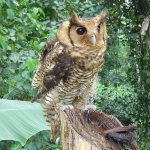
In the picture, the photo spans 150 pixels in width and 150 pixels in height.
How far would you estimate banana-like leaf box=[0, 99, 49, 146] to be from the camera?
1354mm

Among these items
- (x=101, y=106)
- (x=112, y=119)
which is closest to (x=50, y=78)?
(x=112, y=119)

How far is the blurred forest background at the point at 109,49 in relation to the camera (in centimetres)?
270

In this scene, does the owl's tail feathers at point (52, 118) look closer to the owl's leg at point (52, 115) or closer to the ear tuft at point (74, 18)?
the owl's leg at point (52, 115)

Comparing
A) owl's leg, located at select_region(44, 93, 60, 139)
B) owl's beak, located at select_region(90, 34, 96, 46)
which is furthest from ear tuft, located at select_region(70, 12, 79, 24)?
owl's leg, located at select_region(44, 93, 60, 139)

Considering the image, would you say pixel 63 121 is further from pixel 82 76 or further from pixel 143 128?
pixel 143 128

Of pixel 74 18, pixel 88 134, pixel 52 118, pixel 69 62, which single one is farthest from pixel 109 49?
pixel 88 134

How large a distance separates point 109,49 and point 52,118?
7.70 feet

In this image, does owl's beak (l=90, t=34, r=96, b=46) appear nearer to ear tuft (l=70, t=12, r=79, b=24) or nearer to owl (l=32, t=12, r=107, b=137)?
owl (l=32, t=12, r=107, b=137)

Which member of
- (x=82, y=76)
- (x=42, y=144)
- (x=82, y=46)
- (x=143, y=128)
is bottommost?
(x=143, y=128)

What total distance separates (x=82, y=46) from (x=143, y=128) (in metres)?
2.70

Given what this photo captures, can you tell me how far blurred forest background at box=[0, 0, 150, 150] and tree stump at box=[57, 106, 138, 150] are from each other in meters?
0.83

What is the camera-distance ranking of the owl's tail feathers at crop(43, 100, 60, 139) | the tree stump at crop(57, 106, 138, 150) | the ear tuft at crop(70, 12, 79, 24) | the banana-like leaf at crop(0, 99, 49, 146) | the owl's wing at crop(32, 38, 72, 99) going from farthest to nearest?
the owl's wing at crop(32, 38, 72, 99) → the ear tuft at crop(70, 12, 79, 24) → the owl's tail feathers at crop(43, 100, 60, 139) → the tree stump at crop(57, 106, 138, 150) → the banana-like leaf at crop(0, 99, 49, 146)

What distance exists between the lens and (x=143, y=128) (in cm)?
477

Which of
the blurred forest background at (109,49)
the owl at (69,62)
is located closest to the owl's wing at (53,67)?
the owl at (69,62)
